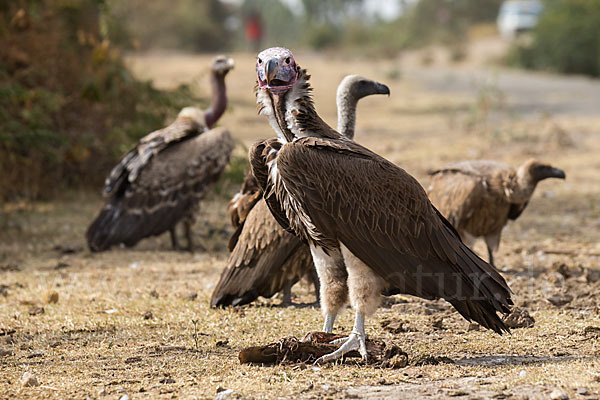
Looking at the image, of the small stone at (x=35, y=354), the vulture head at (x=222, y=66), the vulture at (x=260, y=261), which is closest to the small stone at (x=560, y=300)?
the vulture at (x=260, y=261)

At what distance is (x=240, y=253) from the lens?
18.3 ft

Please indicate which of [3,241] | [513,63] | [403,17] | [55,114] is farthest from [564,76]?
[403,17]

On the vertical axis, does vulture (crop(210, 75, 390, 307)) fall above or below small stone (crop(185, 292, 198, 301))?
above

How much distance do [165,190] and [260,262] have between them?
2.83 meters

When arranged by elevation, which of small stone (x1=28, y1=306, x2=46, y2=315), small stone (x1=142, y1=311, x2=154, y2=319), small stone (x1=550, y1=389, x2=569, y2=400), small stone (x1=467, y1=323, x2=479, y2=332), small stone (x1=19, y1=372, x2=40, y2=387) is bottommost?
small stone (x1=28, y1=306, x2=46, y2=315)

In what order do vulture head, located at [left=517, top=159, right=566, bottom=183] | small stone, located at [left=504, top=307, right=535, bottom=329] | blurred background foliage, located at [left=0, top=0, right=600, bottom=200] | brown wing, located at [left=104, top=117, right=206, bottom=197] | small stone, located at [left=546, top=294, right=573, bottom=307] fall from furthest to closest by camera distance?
blurred background foliage, located at [left=0, top=0, right=600, bottom=200] → brown wing, located at [left=104, top=117, right=206, bottom=197] → vulture head, located at [left=517, top=159, right=566, bottom=183] → small stone, located at [left=546, top=294, right=573, bottom=307] → small stone, located at [left=504, top=307, right=535, bottom=329]

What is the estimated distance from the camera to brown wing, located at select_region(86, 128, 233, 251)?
798 centimetres

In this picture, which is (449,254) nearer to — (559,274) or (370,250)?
(370,250)

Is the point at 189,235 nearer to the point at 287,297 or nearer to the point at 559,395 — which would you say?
the point at 287,297

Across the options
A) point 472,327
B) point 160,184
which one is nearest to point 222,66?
point 160,184

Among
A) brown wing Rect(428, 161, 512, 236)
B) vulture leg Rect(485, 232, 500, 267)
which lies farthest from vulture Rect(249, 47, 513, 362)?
vulture leg Rect(485, 232, 500, 267)

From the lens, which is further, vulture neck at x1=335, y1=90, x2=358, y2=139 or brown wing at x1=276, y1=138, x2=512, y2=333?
vulture neck at x1=335, y1=90, x2=358, y2=139

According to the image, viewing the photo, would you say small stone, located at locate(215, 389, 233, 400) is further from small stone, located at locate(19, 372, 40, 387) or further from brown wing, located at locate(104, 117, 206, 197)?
brown wing, located at locate(104, 117, 206, 197)

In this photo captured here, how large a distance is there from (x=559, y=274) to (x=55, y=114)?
264 inches
